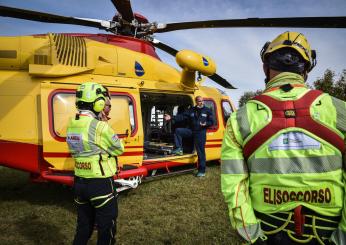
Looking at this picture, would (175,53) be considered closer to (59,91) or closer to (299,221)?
(59,91)

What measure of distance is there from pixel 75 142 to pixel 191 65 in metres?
3.99

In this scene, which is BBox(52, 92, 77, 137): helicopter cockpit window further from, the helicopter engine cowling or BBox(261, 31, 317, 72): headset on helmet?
BBox(261, 31, 317, 72): headset on helmet

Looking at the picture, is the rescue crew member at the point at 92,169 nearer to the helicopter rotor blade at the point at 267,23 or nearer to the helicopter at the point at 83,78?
the helicopter at the point at 83,78

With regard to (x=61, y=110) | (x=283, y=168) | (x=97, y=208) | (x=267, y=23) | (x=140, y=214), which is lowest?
(x=140, y=214)

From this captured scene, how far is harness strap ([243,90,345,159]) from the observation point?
1482mm

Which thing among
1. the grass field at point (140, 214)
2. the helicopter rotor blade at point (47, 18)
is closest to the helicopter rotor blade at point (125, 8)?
the helicopter rotor blade at point (47, 18)

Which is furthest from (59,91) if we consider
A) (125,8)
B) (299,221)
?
(299,221)

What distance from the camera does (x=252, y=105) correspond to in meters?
1.66

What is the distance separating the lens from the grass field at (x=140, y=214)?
3959mm

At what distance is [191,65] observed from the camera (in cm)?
640

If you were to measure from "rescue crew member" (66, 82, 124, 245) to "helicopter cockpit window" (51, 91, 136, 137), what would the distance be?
2159 mm

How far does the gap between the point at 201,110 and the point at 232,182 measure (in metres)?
5.51

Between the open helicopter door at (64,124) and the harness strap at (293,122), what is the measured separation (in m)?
4.05

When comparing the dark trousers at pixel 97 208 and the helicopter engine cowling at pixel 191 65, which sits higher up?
the helicopter engine cowling at pixel 191 65
